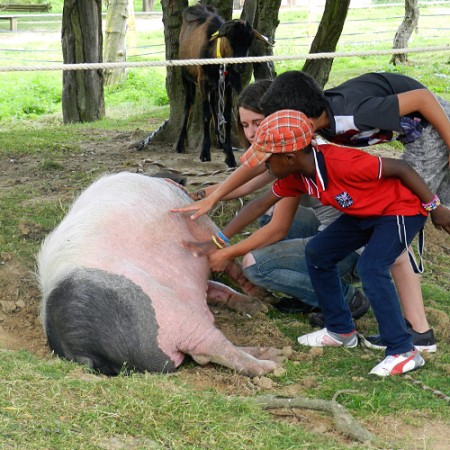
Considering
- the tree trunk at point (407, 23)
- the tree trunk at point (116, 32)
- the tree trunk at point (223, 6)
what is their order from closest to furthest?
the tree trunk at point (223, 6)
the tree trunk at point (407, 23)
the tree trunk at point (116, 32)

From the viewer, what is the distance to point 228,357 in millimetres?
3670

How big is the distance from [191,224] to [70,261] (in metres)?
0.99

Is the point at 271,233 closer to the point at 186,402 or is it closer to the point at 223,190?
the point at 223,190

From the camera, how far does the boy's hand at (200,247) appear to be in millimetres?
4180

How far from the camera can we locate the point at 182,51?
7480 millimetres

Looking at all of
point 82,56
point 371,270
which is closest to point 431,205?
point 371,270

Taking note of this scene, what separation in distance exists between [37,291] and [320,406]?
2.00m

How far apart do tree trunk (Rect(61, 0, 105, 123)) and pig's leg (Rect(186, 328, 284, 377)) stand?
7598mm

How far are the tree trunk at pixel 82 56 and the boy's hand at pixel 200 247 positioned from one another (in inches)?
274

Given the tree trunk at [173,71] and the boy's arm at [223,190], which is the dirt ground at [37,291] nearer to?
→ the tree trunk at [173,71]

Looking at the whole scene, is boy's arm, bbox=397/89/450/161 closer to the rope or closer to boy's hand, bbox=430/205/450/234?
boy's hand, bbox=430/205/450/234

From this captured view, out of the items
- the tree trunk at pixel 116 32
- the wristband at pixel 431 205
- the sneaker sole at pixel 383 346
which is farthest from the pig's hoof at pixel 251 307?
the tree trunk at pixel 116 32

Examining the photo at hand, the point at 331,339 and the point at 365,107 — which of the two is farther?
the point at 331,339

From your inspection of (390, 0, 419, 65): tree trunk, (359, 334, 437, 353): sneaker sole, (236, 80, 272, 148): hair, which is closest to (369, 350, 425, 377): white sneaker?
(359, 334, 437, 353): sneaker sole
